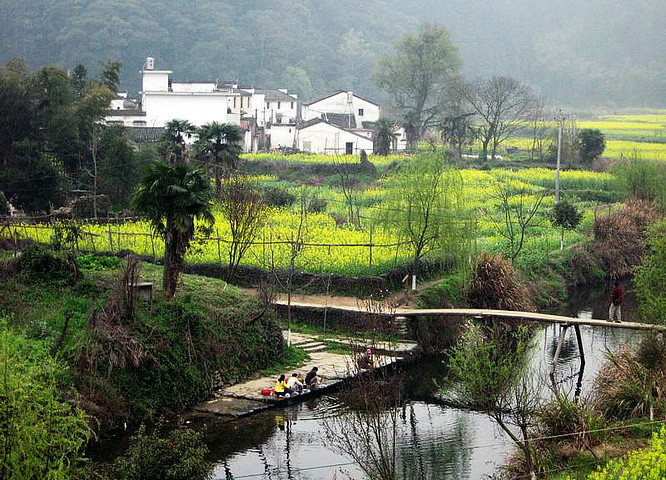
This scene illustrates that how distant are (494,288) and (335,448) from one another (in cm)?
1310

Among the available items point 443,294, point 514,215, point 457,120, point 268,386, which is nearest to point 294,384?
point 268,386

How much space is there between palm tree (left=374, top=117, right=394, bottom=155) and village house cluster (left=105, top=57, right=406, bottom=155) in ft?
4.83

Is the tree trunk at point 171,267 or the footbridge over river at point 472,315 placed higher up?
the tree trunk at point 171,267

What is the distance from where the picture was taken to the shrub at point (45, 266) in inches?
1027

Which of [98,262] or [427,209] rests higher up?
[427,209]

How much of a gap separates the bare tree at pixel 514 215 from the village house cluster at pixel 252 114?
690 inches

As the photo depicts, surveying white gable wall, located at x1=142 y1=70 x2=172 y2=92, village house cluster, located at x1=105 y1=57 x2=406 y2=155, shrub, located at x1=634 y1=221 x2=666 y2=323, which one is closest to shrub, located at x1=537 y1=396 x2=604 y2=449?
shrub, located at x1=634 y1=221 x2=666 y2=323

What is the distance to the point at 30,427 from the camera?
15.4m

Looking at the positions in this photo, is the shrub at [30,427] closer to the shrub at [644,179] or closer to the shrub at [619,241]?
the shrub at [619,241]

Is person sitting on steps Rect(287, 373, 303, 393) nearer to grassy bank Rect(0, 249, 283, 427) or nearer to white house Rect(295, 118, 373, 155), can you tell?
grassy bank Rect(0, 249, 283, 427)

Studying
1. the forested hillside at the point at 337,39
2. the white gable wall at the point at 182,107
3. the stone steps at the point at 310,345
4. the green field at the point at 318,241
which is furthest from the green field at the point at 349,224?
the forested hillside at the point at 337,39

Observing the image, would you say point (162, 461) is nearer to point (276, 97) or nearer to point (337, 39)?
point (276, 97)

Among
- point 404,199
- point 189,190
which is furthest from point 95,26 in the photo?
point 189,190

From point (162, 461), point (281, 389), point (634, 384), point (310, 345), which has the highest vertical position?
point (634, 384)
